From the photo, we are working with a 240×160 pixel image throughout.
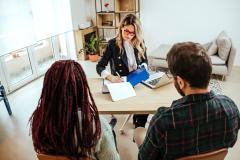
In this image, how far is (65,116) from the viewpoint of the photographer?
3.40 ft

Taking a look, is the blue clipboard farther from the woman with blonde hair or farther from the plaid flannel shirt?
the plaid flannel shirt

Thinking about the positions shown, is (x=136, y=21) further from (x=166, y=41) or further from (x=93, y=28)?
(x=93, y=28)

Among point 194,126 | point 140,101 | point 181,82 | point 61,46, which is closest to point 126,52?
point 140,101

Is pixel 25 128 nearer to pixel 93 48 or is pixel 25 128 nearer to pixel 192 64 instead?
pixel 192 64

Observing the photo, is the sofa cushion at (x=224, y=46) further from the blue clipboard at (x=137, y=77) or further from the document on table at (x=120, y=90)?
the document on table at (x=120, y=90)

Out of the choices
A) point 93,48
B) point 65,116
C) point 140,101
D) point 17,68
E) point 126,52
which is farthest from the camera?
point 93,48

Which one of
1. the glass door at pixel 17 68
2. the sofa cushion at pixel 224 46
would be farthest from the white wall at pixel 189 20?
the glass door at pixel 17 68

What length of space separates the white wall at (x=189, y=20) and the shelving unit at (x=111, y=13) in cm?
24

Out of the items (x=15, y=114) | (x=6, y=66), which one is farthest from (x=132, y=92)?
(x=6, y=66)

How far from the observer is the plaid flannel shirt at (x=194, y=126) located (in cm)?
94

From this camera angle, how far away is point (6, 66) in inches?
144

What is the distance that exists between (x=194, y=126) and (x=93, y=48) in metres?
4.20

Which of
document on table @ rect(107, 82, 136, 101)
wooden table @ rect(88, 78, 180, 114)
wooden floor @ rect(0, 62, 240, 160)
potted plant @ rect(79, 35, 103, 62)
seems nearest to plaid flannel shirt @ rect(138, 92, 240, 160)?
wooden table @ rect(88, 78, 180, 114)

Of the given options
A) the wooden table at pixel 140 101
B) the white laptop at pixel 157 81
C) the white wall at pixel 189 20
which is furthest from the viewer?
the white wall at pixel 189 20
